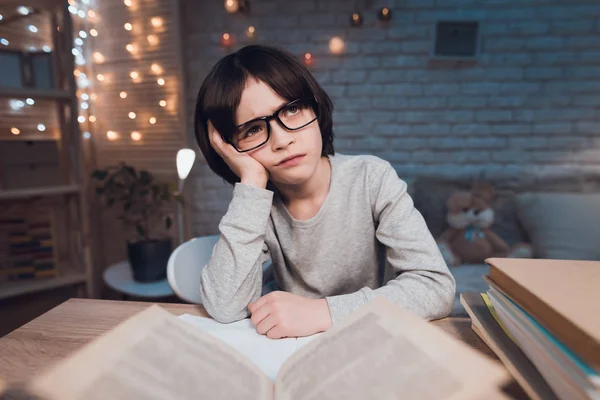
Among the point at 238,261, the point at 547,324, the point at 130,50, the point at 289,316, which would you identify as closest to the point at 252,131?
the point at 238,261

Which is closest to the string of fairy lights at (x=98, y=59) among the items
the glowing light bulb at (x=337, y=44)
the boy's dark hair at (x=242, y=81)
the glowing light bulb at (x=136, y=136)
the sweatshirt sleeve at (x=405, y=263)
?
the glowing light bulb at (x=136, y=136)

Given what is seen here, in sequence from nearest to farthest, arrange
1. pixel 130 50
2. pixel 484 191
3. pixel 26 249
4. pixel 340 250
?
pixel 340 250 < pixel 26 249 < pixel 484 191 < pixel 130 50

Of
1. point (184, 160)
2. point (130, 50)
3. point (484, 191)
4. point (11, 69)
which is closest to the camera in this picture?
point (184, 160)

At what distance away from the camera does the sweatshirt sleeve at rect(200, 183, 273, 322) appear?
25.0 inches

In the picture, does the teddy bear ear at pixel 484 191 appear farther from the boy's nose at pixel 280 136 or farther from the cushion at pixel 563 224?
the boy's nose at pixel 280 136

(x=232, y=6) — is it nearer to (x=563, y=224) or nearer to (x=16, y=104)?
(x=16, y=104)

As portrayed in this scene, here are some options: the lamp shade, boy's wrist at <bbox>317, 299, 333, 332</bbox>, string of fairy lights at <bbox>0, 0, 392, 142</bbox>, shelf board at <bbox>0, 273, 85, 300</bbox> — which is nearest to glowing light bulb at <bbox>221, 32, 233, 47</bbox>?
string of fairy lights at <bbox>0, 0, 392, 142</bbox>

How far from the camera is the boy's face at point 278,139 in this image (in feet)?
2.41

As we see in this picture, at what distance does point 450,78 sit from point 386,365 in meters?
2.19

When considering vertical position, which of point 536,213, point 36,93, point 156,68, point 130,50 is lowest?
point 536,213

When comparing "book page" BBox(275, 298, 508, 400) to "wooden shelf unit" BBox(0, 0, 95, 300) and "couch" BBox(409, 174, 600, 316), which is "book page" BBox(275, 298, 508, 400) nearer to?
"couch" BBox(409, 174, 600, 316)

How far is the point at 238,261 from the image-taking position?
70 cm

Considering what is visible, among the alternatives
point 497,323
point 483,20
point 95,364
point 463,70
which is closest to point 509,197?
point 463,70

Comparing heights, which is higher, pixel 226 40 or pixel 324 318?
pixel 226 40
